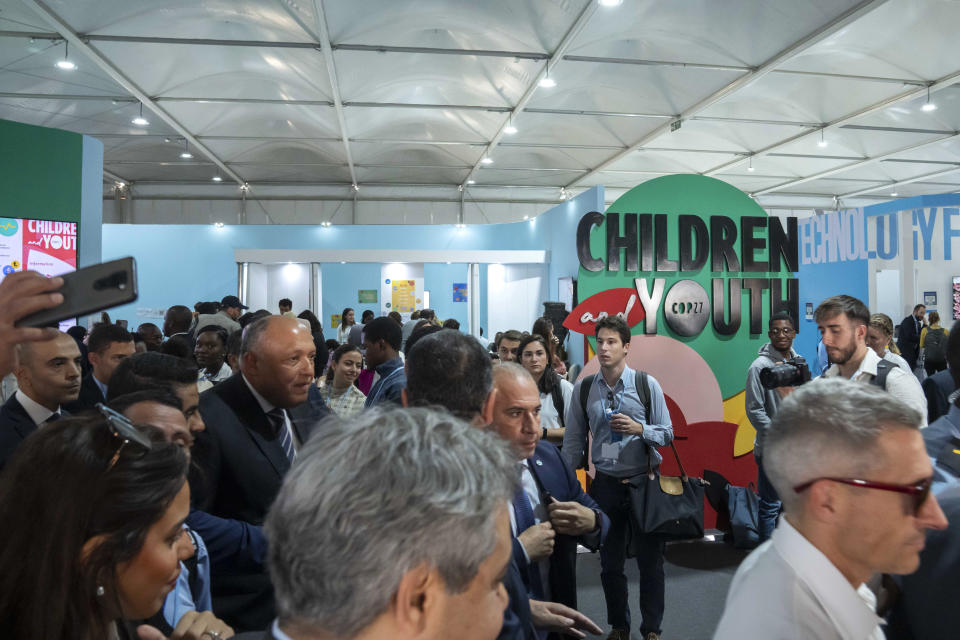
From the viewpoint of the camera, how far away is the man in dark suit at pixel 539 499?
2.09 m

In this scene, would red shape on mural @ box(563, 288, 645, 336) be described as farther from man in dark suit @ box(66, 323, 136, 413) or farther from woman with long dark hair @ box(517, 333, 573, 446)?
man in dark suit @ box(66, 323, 136, 413)

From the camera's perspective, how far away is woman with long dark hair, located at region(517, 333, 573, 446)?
4.31 meters

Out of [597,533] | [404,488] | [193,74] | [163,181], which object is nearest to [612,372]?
[597,533]

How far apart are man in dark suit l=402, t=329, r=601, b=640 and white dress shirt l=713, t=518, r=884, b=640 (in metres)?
0.64

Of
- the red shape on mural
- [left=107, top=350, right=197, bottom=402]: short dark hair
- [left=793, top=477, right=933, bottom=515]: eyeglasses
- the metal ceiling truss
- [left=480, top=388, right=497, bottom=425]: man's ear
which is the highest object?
the metal ceiling truss

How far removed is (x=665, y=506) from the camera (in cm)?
355

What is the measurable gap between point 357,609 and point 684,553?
4.72m

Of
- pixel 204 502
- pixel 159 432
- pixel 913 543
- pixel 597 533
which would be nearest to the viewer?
pixel 913 543

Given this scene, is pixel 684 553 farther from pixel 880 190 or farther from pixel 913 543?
pixel 880 190

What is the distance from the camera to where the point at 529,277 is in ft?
38.9

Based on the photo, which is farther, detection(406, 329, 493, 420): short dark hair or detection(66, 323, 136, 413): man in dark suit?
detection(66, 323, 136, 413): man in dark suit

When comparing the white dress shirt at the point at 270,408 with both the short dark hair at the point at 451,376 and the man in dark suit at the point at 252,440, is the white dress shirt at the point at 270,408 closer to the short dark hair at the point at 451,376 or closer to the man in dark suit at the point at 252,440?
the man in dark suit at the point at 252,440

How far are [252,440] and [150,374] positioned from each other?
51 cm

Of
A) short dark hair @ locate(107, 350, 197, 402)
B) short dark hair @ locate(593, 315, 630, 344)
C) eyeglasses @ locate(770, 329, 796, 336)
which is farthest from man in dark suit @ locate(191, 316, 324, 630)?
eyeglasses @ locate(770, 329, 796, 336)
